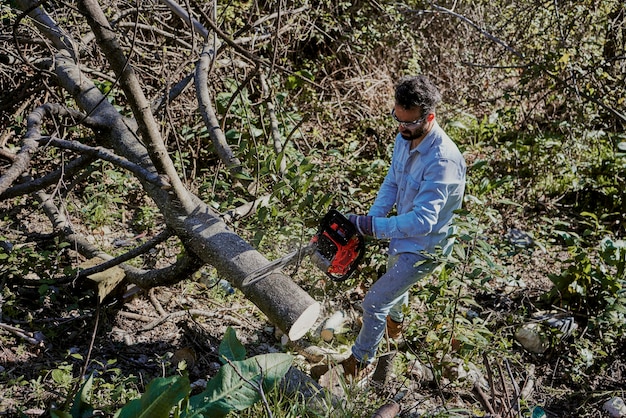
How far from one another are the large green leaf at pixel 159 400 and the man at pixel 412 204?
133 centimetres

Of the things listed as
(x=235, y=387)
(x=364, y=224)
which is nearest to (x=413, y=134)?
(x=364, y=224)

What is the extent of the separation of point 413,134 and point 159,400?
189 centimetres

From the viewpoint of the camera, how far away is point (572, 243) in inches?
177

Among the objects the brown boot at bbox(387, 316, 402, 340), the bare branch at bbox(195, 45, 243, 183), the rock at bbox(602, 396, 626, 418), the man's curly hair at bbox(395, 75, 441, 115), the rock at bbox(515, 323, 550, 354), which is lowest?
the rock at bbox(602, 396, 626, 418)

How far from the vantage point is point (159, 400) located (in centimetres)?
254

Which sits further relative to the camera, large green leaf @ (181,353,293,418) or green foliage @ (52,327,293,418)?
large green leaf @ (181,353,293,418)

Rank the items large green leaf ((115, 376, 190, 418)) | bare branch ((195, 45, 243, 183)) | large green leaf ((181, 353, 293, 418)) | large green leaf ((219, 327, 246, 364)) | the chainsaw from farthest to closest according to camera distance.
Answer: bare branch ((195, 45, 243, 183)) < the chainsaw < large green leaf ((219, 327, 246, 364)) < large green leaf ((181, 353, 293, 418)) < large green leaf ((115, 376, 190, 418))

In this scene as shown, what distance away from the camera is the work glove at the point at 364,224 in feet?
11.3

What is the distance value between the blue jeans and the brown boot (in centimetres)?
49

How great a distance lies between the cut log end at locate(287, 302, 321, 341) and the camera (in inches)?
130

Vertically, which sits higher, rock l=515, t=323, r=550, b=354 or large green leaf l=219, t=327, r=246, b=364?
large green leaf l=219, t=327, r=246, b=364

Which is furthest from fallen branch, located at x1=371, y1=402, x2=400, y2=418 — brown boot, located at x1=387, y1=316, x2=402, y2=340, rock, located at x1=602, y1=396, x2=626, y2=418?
rock, located at x1=602, y1=396, x2=626, y2=418

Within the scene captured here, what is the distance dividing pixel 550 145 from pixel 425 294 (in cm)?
310

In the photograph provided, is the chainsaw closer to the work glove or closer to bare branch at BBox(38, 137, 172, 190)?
the work glove
